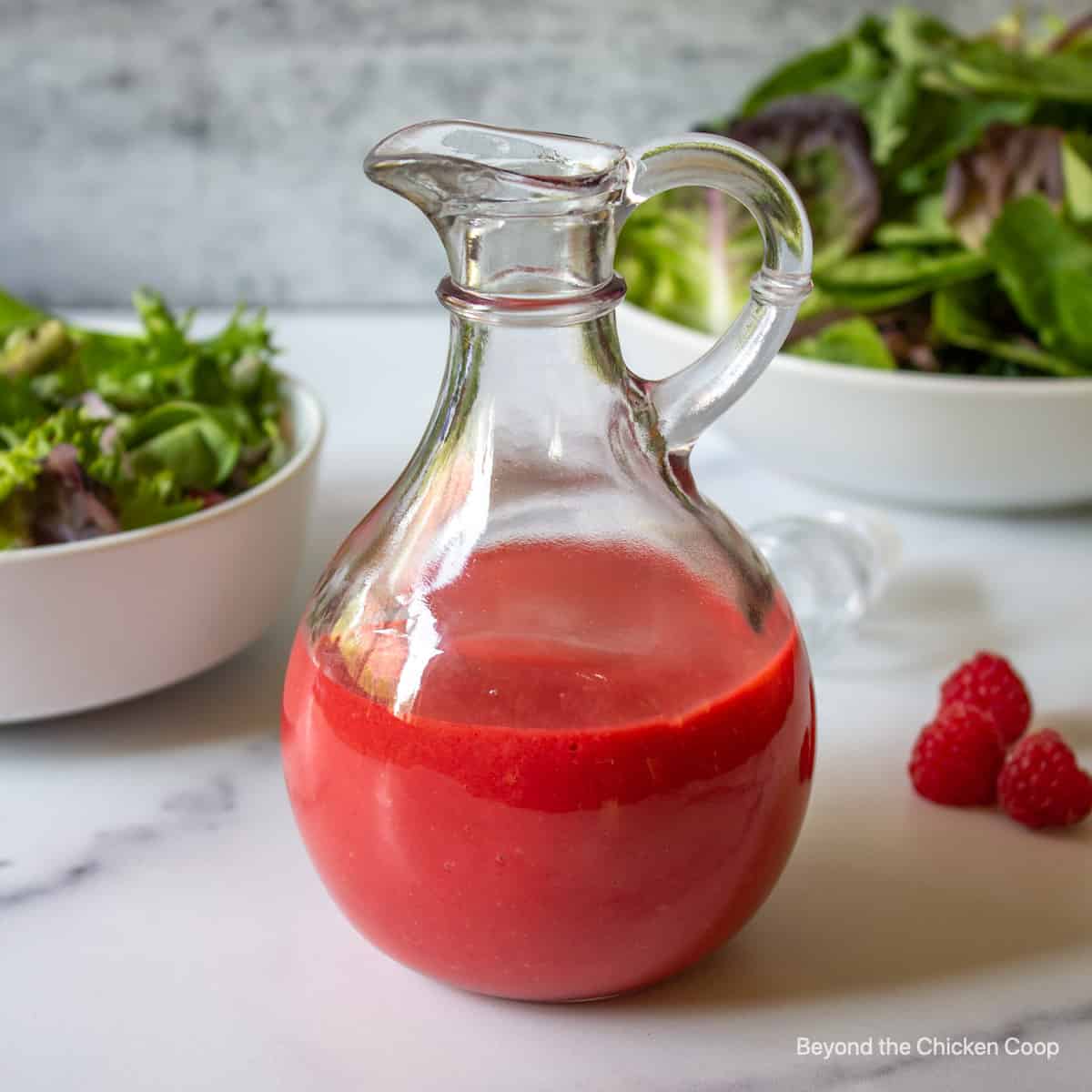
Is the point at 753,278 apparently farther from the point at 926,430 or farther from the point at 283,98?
the point at 283,98

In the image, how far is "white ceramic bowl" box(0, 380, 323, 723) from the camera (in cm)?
74

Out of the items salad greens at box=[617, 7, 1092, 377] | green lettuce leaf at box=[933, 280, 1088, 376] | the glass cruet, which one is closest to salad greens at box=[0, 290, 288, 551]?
the glass cruet

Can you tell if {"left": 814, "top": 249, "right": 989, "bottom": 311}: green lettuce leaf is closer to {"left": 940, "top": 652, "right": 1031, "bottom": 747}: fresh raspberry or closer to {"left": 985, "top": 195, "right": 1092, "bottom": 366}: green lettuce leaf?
{"left": 985, "top": 195, "right": 1092, "bottom": 366}: green lettuce leaf

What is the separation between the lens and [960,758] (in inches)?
28.9

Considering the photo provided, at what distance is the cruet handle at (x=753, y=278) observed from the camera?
55cm

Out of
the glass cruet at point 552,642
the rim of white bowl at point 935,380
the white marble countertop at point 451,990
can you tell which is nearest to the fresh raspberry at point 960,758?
the white marble countertop at point 451,990

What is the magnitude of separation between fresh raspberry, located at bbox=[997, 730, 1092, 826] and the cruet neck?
34 cm

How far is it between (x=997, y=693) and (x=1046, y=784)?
0.08 m

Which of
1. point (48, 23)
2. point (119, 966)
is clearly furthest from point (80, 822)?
point (48, 23)

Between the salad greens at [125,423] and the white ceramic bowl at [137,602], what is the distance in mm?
46

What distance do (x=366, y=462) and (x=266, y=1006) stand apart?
0.64 metres

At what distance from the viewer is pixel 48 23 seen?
1516 mm

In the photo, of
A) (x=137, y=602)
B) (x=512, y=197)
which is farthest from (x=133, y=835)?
(x=512, y=197)

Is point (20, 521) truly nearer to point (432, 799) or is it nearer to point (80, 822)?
point (80, 822)
